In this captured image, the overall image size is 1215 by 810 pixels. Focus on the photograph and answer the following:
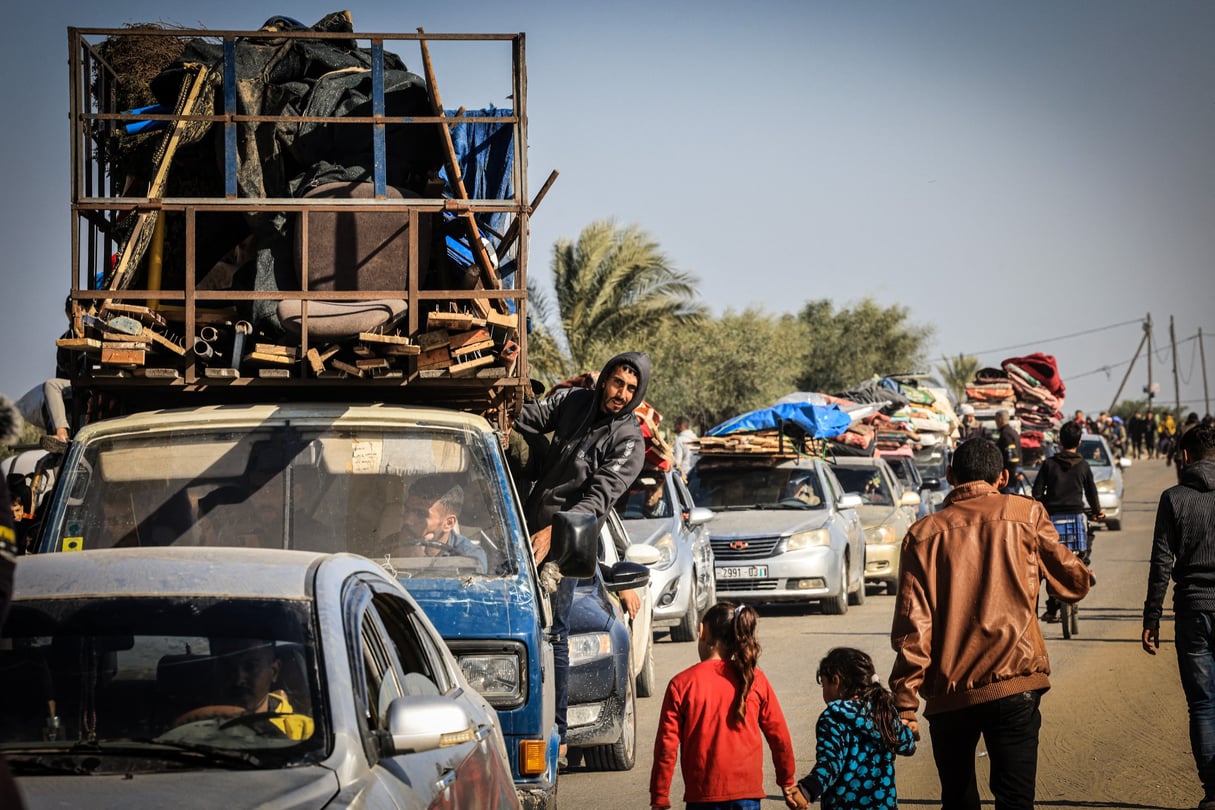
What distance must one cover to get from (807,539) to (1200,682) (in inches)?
371

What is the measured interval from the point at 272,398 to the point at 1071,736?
18.0 feet

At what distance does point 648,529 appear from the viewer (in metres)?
14.4

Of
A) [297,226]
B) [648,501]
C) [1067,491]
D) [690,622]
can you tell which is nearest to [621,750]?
[297,226]

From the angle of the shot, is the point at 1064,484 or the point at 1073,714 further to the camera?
the point at 1064,484

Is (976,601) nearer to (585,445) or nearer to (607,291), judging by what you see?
(585,445)

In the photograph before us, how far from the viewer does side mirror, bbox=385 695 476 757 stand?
3713 mm

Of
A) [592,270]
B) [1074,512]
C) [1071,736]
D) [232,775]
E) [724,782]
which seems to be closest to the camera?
[232,775]

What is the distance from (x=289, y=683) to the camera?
12.4 feet

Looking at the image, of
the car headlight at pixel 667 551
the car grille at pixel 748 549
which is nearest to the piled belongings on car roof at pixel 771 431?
the car grille at pixel 748 549

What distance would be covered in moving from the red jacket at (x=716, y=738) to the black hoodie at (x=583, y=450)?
2199 mm

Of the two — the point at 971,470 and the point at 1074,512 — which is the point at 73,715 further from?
the point at 1074,512

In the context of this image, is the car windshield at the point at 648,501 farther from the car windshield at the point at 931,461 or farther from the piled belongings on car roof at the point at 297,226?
the car windshield at the point at 931,461

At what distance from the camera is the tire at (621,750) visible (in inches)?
340

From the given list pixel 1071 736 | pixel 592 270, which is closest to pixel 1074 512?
pixel 1071 736
